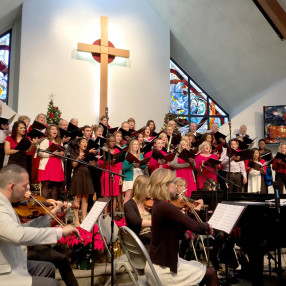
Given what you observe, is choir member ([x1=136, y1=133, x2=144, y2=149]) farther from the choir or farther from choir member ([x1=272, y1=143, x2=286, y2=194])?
choir member ([x1=272, y1=143, x2=286, y2=194])

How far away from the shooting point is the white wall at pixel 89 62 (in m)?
9.25

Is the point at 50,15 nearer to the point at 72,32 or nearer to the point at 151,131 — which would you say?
the point at 72,32

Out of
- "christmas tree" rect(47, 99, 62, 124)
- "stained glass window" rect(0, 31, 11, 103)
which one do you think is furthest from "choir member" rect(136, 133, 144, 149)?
"stained glass window" rect(0, 31, 11, 103)

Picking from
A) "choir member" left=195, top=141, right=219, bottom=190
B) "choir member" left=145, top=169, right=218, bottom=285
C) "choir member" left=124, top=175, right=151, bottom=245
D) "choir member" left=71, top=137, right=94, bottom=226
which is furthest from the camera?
"choir member" left=195, top=141, right=219, bottom=190

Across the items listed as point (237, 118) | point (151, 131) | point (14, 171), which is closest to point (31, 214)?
point (14, 171)

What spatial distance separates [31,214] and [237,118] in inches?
302

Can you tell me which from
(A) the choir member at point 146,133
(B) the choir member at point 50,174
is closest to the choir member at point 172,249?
(B) the choir member at point 50,174

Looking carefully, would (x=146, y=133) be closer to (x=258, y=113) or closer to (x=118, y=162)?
(x=118, y=162)

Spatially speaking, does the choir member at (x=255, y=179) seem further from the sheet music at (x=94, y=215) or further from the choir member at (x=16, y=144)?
the sheet music at (x=94, y=215)

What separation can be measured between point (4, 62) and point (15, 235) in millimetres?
8851

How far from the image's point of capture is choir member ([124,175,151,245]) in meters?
3.25

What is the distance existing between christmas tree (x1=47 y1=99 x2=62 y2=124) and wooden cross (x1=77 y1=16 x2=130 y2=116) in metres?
1.37

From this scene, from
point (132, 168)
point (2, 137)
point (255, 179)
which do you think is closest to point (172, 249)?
point (132, 168)

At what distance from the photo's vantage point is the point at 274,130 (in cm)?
923
